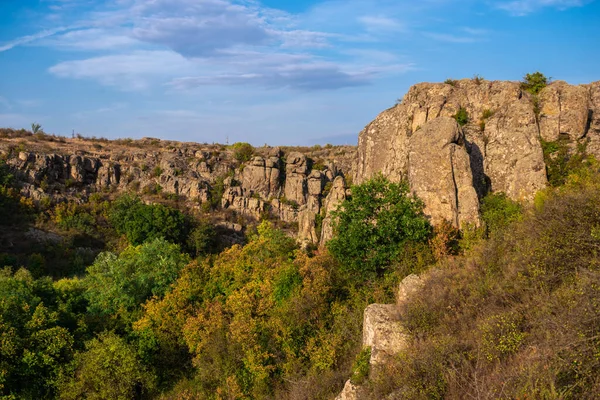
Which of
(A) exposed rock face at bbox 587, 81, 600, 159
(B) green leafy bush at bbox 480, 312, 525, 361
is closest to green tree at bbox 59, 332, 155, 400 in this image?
(B) green leafy bush at bbox 480, 312, 525, 361

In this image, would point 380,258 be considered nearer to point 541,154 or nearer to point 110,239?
point 541,154

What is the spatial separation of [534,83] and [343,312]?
1242cm

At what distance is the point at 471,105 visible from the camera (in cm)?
2092

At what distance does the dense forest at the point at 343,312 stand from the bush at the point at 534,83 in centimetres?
386

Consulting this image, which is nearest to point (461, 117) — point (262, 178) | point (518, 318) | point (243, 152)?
point (518, 318)

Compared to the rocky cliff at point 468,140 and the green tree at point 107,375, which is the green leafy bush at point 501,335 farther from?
the green tree at point 107,375

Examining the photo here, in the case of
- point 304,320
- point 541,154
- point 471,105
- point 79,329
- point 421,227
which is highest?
point 471,105

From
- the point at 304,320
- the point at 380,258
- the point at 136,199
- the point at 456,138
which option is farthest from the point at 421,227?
the point at 136,199

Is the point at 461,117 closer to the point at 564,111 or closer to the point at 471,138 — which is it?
the point at 471,138

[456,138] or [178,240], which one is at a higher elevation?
[456,138]

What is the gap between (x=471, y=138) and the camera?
64.7 ft

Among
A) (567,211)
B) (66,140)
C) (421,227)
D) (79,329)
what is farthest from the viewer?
(66,140)

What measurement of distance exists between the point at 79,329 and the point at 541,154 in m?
18.4

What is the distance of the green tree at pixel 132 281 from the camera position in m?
23.2
